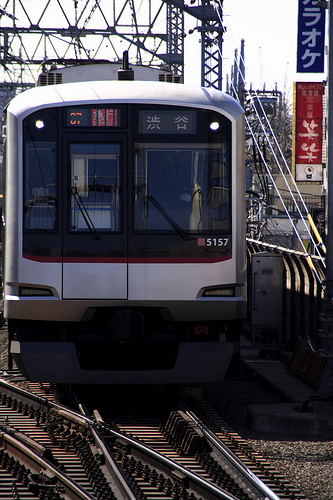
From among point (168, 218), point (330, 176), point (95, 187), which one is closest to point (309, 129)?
point (330, 176)

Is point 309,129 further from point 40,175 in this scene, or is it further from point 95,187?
point 40,175

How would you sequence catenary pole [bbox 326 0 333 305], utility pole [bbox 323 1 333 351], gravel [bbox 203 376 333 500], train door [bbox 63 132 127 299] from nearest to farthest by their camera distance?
gravel [bbox 203 376 333 500]
train door [bbox 63 132 127 299]
utility pole [bbox 323 1 333 351]
catenary pole [bbox 326 0 333 305]

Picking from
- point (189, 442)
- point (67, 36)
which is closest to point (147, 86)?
point (189, 442)

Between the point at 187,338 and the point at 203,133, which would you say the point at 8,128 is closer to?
the point at 203,133

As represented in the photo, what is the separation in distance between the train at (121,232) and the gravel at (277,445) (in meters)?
0.82

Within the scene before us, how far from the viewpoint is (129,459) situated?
6066 millimetres

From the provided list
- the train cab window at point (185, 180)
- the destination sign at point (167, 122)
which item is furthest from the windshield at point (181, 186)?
the destination sign at point (167, 122)

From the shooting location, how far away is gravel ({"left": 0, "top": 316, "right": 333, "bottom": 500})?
18.9 feet

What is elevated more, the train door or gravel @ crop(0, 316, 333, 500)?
the train door

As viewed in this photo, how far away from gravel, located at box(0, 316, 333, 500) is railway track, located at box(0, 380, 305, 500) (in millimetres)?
193

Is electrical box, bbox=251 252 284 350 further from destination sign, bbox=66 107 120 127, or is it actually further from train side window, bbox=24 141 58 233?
train side window, bbox=24 141 58 233

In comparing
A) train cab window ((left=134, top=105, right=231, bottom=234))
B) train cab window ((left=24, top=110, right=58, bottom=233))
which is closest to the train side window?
train cab window ((left=24, top=110, right=58, bottom=233))

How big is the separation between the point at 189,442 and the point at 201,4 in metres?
12.5

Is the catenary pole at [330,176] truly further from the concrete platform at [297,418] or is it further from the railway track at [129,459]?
the railway track at [129,459]
